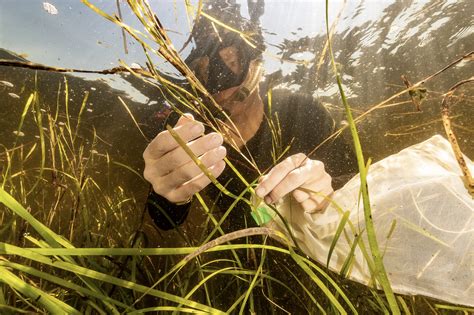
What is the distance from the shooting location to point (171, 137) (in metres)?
1.76

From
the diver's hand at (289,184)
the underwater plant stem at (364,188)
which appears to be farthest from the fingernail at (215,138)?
the underwater plant stem at (364,188)

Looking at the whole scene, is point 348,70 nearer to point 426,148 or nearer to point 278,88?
point 278,88

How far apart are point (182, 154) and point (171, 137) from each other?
0.13 metres

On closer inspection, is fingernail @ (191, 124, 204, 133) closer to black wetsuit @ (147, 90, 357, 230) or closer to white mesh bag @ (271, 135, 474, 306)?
white mesh bag @ (271, 135, 474, 306)

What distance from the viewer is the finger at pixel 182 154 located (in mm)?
1440

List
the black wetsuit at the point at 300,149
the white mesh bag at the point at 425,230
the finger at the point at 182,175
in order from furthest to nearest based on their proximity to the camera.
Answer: the black wetsuit at the point at 300,149, the finger at the point at 182,175, the white mesh bag at the point at 425,230

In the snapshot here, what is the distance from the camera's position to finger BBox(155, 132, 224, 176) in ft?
4.73

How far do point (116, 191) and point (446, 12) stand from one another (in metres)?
11.7

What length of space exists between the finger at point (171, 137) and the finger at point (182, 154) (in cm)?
4

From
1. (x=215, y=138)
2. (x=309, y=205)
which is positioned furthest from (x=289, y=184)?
(x=215, y=138)

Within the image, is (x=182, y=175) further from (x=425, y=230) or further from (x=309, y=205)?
(x=425, y=230)

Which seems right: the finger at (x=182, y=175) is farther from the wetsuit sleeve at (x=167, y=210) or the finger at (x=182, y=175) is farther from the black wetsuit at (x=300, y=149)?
the black wetsuit at (x=300, y=149)

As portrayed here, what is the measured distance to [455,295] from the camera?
1077 millimetres

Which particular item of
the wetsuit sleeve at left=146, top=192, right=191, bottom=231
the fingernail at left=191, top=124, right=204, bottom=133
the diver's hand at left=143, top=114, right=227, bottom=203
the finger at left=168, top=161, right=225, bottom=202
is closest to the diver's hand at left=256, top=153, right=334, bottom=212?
the diver's hand at left=143, top=114, right=227, bottom=203
